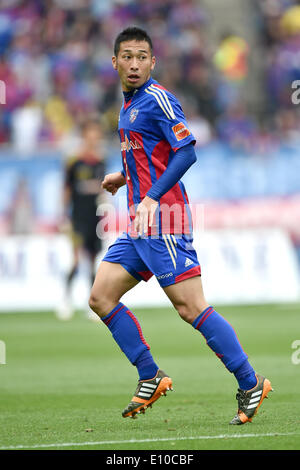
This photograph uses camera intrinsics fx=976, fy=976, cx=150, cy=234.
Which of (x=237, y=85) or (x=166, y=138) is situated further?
(x=237, y=85)

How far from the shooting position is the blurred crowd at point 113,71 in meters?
18.5

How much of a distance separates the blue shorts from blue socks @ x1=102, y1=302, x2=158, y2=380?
0.28 metres

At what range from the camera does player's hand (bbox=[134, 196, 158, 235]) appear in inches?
230

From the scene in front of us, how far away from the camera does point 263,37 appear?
2078 centimetres

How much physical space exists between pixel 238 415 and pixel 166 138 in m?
1.75

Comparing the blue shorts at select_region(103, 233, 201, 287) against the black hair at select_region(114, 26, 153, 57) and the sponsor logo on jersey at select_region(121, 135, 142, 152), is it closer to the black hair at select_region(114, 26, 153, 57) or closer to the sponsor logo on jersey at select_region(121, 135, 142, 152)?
the sponsor logo on jersey at select_region(121, 135, 142, 152)

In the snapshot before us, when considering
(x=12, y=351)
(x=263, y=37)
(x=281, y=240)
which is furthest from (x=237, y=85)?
(x=12, y=351)

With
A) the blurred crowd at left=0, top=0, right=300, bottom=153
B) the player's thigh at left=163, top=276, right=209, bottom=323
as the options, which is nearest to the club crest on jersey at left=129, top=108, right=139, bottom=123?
the player's thigh at left=163, top=276, right=209, bottom=323

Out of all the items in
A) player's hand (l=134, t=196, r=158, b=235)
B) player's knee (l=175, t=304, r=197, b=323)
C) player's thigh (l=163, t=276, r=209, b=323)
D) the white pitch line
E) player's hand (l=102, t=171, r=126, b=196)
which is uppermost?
player's hand (l=102, t=171, r=126, b=196)

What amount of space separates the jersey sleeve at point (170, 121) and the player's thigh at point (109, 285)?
0.89 meters

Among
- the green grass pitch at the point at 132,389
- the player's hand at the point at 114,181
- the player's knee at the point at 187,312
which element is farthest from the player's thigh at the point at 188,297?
the player's hand at the point at 114,181
